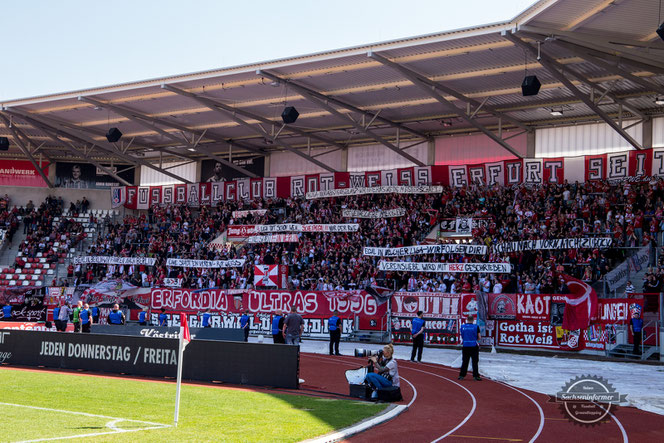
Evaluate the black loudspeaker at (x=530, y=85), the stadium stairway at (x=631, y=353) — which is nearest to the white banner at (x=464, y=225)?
the black loudspeaker at (x=530, y=85)

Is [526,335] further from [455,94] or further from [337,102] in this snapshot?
[337,102]

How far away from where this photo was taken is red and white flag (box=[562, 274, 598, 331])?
1037 inches

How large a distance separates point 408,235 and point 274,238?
8.66 m

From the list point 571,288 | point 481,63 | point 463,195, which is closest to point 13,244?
point 463,195

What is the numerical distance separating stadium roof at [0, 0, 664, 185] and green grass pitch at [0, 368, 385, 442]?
17.2 metres

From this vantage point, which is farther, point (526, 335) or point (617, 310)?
point (526, 335)

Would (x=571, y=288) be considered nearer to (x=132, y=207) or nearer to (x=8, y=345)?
(x=8, y=345)

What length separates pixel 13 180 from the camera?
56.8m

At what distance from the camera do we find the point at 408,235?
126ft

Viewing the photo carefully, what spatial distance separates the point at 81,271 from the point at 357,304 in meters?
22.9

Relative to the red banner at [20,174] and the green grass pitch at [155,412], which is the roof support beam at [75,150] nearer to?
the red banner at [20,174]

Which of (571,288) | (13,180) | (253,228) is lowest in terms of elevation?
(571,288)

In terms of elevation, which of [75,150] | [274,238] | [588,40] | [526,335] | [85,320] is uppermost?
[588,40]

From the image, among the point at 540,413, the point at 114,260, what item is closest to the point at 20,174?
the point at 114,260
